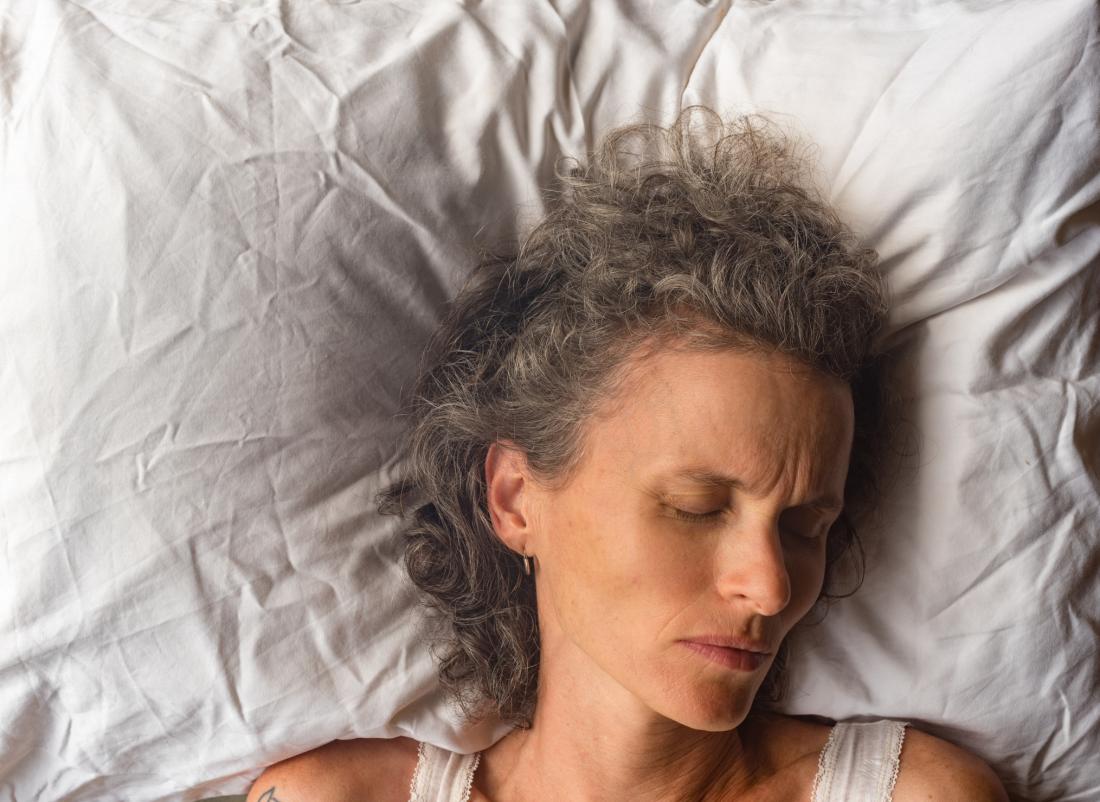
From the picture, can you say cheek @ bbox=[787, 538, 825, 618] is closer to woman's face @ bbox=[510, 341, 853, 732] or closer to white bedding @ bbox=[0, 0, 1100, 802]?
woman's face @ bbox=[510, 341, 853, 732]

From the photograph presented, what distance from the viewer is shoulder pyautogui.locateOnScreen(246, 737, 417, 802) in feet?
4.19

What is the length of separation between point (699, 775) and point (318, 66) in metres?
0.86

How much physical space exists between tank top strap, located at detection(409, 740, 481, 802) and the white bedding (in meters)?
0.09

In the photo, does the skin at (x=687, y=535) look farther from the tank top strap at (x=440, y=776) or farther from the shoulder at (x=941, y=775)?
the tank top strap at (x=440, y=776)

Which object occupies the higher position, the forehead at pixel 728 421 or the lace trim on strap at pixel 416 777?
the forehead at pixel 728 421

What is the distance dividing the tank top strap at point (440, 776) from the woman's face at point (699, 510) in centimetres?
35

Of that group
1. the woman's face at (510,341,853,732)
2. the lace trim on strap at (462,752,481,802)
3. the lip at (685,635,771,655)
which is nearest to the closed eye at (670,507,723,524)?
the woman's face at (510,341,853,732)

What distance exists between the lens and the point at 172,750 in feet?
4.04

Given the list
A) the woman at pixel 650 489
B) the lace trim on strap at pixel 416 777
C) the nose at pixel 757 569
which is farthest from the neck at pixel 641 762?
the nose at pixel 757 569

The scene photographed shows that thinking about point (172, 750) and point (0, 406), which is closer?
point (0, 406)

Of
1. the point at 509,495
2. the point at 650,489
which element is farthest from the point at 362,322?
the point at 650,489

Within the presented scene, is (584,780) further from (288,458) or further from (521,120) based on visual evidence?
(521,120)

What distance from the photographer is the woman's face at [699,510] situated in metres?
1.00

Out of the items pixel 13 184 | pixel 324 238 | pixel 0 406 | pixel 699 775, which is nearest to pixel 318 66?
pixel 324 238
